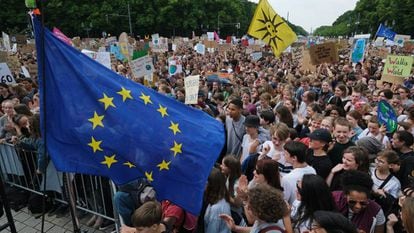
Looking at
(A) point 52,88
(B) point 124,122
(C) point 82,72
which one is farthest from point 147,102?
(A) point 52,88

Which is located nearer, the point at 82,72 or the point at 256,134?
the point at 82,72

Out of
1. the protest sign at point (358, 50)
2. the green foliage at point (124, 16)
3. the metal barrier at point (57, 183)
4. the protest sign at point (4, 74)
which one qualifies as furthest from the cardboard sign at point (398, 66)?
the green foliage at point (124, 16)

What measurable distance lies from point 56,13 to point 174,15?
21372mm

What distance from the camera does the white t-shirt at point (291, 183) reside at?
11.7ft

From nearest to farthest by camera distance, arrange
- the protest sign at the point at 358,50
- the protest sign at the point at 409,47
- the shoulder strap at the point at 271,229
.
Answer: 1. the shoulder strap at the point at 271,229
2. the protest sign at the point at 358,50
3. the protest sign at the point at 409,47

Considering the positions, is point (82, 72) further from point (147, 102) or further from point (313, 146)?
point (313, 146)

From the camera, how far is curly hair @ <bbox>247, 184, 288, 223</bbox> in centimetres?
268

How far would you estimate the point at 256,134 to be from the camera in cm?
500

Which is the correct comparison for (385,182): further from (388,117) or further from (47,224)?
(47,224)

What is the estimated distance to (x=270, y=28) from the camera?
9047mm

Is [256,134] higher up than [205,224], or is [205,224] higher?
[256,134]

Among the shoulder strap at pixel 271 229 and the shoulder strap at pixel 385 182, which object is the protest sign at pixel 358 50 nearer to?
the shoulder strap at pixel 385 182

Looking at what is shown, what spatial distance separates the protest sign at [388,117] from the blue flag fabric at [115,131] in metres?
3.42

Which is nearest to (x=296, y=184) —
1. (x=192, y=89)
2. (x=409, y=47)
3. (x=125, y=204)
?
(x=125, y=204)
